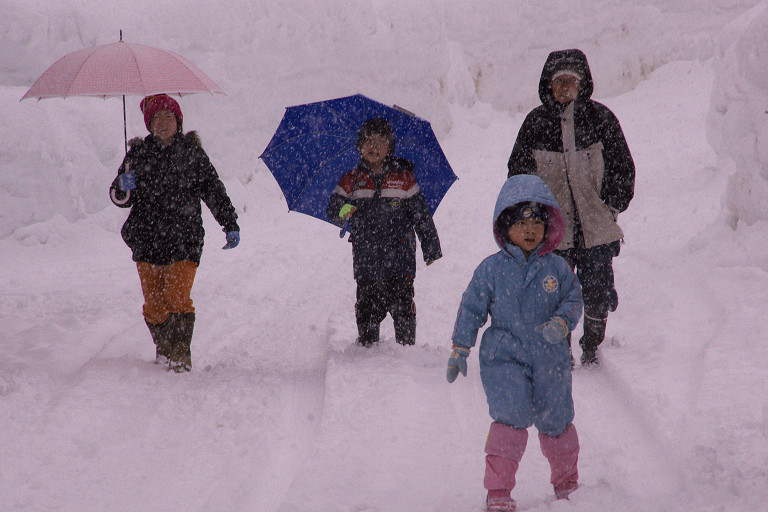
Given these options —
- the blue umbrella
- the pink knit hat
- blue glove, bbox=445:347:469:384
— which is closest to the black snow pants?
the blue umbrella

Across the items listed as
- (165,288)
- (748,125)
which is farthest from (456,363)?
(748,125)

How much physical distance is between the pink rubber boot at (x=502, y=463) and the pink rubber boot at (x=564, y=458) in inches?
7.0

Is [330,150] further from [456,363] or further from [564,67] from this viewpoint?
[456,363]

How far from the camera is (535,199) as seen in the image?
10.1 ft

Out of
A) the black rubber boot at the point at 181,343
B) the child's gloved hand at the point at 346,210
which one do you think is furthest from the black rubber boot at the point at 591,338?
the black rubber boot at the point at 181,343

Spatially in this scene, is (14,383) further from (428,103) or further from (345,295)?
(428,103)

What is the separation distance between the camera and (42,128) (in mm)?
10180

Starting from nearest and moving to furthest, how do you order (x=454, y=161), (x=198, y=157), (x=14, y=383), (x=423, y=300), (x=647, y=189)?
(x=14, y=383), (x=198, y=157), (x=423, y=300), (x=647, y=189), (x=454, y=161)

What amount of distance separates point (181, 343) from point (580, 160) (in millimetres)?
3338

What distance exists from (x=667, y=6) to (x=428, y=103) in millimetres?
9083

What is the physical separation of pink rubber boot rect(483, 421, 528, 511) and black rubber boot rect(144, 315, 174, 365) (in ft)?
10.1

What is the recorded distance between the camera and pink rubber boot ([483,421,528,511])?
2.93 meters

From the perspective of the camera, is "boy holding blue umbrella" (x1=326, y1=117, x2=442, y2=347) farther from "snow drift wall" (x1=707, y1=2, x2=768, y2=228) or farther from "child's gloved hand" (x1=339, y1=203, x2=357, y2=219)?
"snow drift wall" (x1=707, y1=2, x2=768, y2=228)

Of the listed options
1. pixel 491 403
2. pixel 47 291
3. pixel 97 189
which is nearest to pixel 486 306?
pixel 491 403
